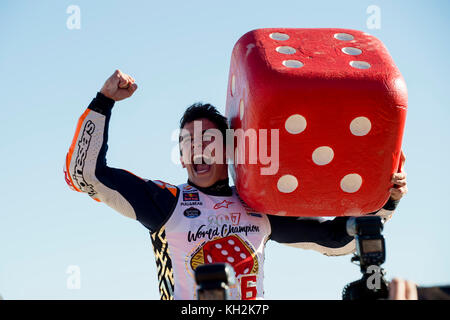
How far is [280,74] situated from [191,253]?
1.06 meters

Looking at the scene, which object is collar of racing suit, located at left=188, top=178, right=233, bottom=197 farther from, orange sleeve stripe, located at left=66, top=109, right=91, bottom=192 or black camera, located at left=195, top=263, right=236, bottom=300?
black camera, located at left=195, top=263, right=236, bottom=300

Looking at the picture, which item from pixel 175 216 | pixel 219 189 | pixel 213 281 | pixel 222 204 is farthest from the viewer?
pixel 219 189

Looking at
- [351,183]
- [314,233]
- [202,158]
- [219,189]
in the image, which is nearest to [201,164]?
[202,158]

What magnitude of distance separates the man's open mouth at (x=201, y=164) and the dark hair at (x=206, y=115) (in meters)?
0.21

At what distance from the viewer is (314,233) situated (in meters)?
3.72

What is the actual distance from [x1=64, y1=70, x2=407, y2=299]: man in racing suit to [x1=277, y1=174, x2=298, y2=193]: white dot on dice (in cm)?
43

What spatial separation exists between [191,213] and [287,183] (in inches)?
23.6

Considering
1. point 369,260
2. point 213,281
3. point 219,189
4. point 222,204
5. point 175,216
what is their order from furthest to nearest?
1. point 219,189
2. point 222,204
3. point 175,216
4. point 369,260
5. point 213,281

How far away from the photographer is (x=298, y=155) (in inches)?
122

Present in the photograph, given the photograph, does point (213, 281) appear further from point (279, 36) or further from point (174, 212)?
point (279, 36)

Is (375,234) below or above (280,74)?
below

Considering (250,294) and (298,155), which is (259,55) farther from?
(250,294)

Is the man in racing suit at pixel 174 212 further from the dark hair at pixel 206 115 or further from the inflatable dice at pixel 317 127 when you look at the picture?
the dark hair at pixel 206 115
